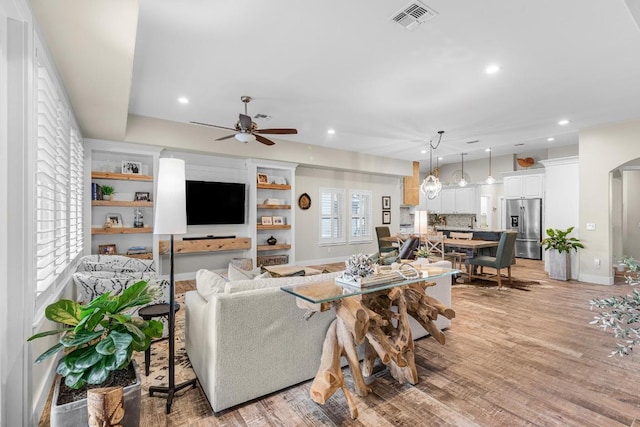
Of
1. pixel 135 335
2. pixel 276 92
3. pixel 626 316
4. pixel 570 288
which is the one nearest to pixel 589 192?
pixel 570 288

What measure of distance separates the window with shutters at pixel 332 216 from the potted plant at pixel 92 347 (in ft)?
21.0

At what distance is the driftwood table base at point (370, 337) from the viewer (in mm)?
2037

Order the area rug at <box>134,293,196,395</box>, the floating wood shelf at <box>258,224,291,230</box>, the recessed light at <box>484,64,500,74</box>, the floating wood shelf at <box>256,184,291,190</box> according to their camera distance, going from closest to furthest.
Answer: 1. the area rug at <box>134,293,196,395</box>
2. the recessed light at <box>484,64,500,74</box>
3. the floating wood shelf at <box>256,184,291,190</box>
4. the floating wood shelf at <box>258,224,291,230</box>

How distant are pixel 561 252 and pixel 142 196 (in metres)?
7.57

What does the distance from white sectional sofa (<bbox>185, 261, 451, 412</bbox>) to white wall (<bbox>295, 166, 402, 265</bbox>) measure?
5.16 metres

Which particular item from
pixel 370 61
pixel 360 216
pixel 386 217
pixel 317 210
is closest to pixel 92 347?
pixel 370 61

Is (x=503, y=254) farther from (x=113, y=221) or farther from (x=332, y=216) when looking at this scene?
(x=113, y=221)

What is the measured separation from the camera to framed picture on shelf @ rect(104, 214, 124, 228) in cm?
522

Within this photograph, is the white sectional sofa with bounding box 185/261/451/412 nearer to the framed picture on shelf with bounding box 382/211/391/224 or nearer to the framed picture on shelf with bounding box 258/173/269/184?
the framed picture on shelf with bounding box 258/173/269/184

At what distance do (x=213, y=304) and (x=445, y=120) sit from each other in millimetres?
4807

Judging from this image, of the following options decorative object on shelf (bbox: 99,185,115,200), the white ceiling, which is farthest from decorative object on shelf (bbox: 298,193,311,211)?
decorative object on shelf (bbox: 99,185,115,200)

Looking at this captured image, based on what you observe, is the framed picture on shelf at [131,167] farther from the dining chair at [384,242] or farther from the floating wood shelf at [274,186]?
the dining chair at [384,242]

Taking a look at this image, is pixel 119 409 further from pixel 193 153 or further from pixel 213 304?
pixel 193 153

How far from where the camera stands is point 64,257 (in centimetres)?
307
